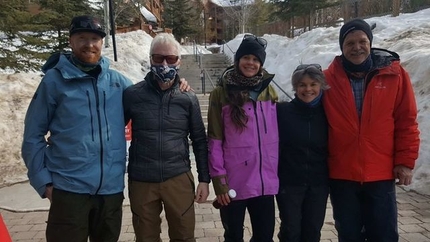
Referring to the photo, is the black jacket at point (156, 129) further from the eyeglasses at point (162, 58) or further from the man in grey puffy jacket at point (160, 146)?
the eyeglasses at point (162, 58)

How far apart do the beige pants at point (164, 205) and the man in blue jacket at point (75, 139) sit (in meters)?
0.20

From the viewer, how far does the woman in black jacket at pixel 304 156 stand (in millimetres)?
2852

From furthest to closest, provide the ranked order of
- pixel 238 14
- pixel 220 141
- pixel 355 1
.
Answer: pixel 238 14 < pixel 355 1 < pixel 220 141

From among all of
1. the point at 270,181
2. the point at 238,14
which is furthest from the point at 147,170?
the point at 238,14

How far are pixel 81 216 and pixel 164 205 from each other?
0.62 metres

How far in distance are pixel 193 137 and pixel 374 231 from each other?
67.0 inches

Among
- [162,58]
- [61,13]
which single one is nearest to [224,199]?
[162,58]

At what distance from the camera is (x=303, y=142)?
2.85 m

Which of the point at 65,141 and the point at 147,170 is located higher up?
the point at 65,141

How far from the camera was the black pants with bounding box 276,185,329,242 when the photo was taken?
2883 millimetres

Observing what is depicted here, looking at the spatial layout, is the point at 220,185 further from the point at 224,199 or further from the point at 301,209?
the point at 301,209

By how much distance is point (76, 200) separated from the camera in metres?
2.48

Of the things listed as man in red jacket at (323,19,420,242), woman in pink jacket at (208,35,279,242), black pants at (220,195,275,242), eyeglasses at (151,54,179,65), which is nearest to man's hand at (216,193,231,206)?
woman in pink jacket at (208,35,279,242)

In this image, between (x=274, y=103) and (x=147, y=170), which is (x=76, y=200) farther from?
(x=274, y=103)
